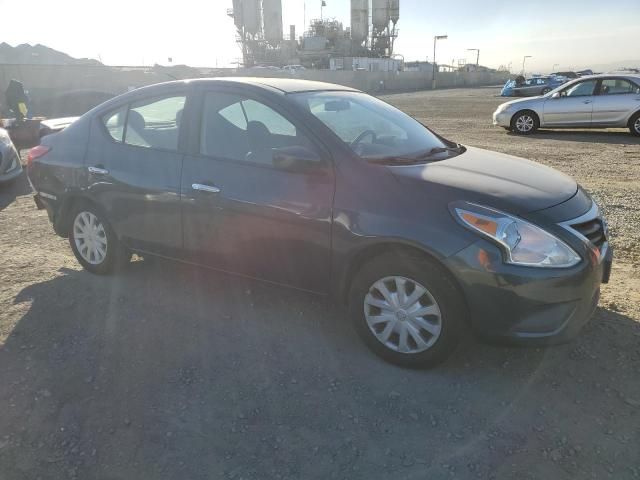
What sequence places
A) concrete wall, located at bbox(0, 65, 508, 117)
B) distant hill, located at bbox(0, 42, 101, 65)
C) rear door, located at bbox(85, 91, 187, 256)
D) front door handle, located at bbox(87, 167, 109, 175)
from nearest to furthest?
rear door, located at bbox(85, 91, 187, 256), front door handle, located at bbox(87, 167, 109, 175), concrete wall, located at bbox(0, 65, 508, 117), distant hill, located at bbox(0, 42, 101, 65)

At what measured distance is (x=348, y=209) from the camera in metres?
3.01

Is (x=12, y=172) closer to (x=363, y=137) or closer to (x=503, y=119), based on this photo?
(x=363, y=137)

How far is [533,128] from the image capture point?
14.2 meters

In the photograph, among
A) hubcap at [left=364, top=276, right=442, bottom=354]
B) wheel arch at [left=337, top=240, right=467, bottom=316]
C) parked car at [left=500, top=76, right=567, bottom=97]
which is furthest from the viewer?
parked car at [left=500, top=76, right=567, bottom=97]

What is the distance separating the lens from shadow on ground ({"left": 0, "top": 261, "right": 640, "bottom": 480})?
238 centimetres

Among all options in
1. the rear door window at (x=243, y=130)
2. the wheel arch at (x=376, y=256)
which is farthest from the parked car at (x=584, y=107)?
the wheel arch at (x=376, y=256)

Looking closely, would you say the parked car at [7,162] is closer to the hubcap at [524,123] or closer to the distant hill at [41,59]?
the hubcap at [524,123]

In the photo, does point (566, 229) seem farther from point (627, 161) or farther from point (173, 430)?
point (627, 161)

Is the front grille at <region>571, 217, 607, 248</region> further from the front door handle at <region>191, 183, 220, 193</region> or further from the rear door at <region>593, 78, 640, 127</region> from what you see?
the rear door at <region>593, 78, 640, 127</region>

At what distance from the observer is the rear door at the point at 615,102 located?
1255 centimetres

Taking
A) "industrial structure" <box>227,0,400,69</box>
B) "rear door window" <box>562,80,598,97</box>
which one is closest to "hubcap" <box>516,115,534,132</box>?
"rear door window" <box>562,80,598,97</box>

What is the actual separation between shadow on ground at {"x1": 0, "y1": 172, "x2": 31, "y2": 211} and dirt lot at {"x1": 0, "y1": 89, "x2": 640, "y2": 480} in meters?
3.72

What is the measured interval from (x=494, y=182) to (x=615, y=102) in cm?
1206

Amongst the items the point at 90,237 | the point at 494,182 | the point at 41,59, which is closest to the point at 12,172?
the point at 90,237
